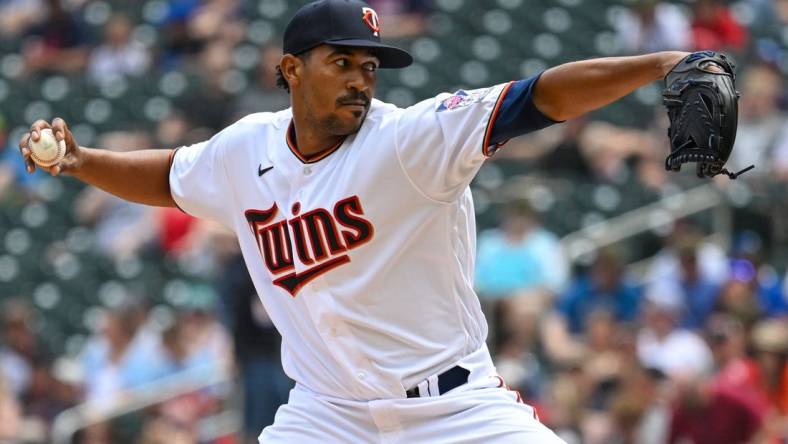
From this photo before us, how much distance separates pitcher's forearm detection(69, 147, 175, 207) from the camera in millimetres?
4984

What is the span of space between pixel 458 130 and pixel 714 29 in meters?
7.74

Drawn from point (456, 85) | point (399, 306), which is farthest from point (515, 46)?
point (399, 306)

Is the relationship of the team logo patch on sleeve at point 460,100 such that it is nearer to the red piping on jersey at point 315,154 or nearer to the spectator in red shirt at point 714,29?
the red piping on jersey at point 315,154

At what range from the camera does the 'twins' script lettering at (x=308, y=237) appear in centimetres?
451

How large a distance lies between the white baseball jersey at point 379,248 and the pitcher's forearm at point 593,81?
20cm

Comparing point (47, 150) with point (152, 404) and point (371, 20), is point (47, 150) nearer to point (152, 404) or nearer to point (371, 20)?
point (371, 20)

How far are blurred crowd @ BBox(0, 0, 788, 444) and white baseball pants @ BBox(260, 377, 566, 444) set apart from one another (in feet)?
10.9

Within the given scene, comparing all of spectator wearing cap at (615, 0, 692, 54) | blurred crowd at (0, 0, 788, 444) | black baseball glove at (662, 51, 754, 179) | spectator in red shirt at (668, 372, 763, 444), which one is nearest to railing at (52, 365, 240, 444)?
blurred crowd at (0, 0, 788, 444)

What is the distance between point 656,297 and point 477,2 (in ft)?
16.1

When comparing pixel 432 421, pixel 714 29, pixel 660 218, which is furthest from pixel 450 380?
pixel 714 29

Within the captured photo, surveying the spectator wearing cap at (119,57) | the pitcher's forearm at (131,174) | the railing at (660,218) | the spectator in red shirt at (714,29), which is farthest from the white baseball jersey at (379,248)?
the spectator wearing cap at (119,57)

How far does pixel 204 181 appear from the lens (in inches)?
195

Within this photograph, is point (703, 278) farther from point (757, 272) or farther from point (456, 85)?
point (456, 85)

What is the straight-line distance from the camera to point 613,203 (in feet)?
33.9
